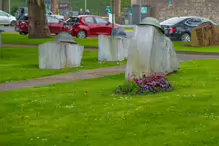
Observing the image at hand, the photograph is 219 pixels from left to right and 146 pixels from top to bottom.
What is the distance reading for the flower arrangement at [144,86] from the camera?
14.2 meters

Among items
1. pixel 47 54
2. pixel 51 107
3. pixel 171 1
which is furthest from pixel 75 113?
pixel 171 1

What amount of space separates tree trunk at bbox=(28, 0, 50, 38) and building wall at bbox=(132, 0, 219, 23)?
45.1 m

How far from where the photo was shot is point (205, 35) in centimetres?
3272

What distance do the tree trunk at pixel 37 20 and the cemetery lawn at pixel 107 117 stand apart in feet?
75.6

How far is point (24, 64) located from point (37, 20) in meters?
16.5

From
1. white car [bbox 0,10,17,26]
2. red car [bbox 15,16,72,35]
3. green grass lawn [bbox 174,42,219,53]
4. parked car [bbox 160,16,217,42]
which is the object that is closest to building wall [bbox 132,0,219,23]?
white car [bbox 0,10,17,26]

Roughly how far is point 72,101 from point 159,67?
144 inches

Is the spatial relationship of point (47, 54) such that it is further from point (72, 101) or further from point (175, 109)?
point (175, 109)

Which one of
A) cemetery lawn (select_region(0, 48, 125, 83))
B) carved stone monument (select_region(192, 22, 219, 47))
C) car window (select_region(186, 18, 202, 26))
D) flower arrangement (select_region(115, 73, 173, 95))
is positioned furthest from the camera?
car window (select_region(186, 18, 202, 26))

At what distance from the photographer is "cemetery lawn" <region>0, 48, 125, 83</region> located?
19.0 metres

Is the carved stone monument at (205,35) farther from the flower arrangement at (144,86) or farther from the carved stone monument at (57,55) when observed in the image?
the flower arrangement at (144,86)

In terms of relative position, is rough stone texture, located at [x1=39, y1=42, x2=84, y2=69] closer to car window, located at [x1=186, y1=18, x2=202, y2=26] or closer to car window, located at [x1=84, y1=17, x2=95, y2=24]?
car window, located at [x1=186, y1=18, x2=202, y2=26]

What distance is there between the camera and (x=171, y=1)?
83312mm

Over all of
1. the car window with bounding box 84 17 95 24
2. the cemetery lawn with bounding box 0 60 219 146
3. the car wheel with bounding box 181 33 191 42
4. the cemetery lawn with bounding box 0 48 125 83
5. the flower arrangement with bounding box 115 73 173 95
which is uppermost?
the car window with bounding box 84 17 95 24
